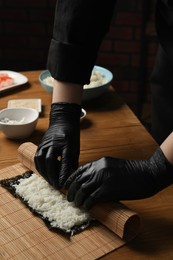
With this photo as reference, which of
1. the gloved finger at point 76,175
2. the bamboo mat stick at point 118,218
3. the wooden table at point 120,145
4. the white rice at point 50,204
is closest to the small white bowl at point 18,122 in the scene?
the wooden table at point 120,145

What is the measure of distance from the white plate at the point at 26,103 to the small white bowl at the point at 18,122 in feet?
0.37

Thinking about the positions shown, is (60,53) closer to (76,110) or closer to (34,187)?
(76,110)

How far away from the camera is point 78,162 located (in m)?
1.41

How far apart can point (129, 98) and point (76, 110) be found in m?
2.15

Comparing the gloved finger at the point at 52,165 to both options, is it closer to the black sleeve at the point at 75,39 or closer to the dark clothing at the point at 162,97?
the black sleeve at the point at 75,39

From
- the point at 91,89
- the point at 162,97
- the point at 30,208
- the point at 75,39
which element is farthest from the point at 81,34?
the point at 30,208

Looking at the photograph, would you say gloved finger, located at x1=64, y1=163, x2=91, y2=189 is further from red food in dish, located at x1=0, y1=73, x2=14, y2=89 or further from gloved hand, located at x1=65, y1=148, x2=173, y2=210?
red food in dish, located at x1=0, y1=73, x2=14, y2=89

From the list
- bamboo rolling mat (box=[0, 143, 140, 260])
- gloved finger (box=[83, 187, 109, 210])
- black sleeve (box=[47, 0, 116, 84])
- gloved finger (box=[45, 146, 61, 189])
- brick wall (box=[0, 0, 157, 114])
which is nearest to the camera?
bamboo rolling mat (box=[0, 143, 140, 260])

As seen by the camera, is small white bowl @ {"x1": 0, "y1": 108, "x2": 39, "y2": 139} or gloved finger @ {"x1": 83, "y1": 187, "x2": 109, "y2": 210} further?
small white bowl @ {"x1": 0, "y1": 108, "x2": 39, "y2": 139}

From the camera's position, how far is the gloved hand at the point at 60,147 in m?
1.27

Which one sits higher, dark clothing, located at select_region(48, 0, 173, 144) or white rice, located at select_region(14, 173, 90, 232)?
dark clothing, located at select_region(48, 0, 173, 144)

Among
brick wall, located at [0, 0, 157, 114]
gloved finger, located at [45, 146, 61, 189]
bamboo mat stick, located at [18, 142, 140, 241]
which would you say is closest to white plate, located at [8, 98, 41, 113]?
gloved finger, located at [45, 146, 61, 189]

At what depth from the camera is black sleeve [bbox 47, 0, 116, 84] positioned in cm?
153

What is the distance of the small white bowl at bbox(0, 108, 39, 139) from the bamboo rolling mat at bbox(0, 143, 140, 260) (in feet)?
1.32
